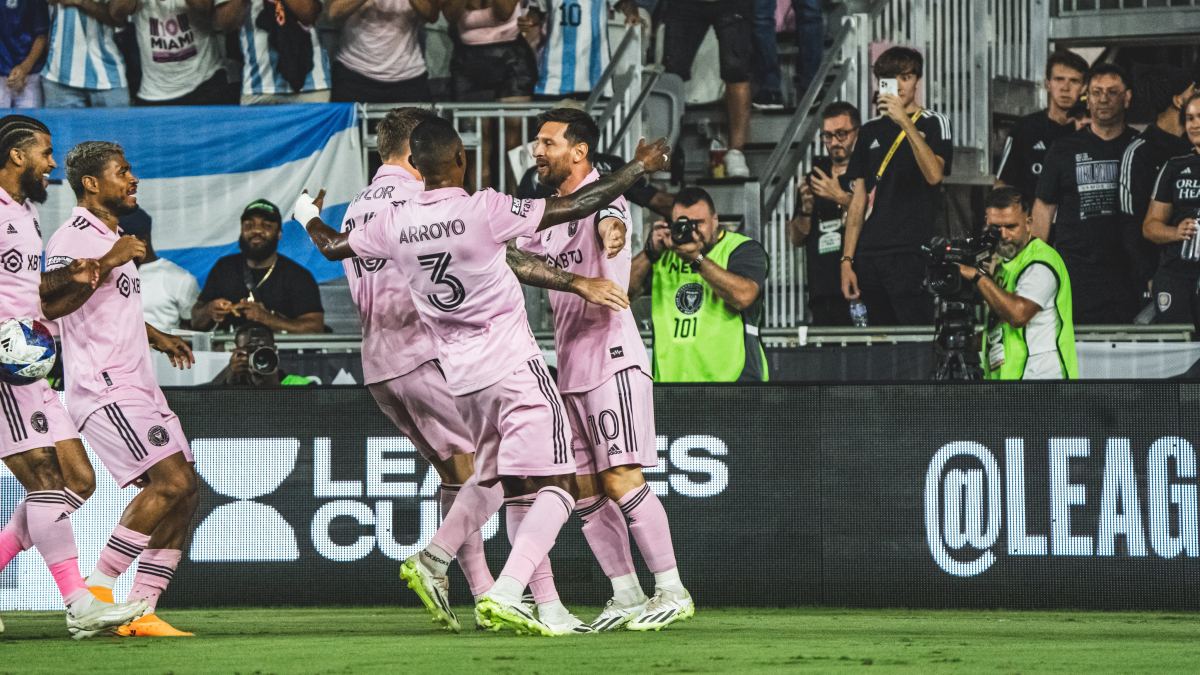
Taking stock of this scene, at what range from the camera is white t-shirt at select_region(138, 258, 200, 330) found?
607 inches

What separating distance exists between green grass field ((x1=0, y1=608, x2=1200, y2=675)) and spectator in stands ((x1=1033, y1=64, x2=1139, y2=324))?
170 inches

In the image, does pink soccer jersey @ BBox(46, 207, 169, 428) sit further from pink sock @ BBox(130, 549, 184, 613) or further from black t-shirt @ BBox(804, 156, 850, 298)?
black t-shirt @ BBox(804, 156, 850, 298)

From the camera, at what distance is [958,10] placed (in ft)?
58.7

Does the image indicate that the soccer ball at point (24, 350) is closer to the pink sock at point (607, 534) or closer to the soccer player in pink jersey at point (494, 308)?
the soccer player in pink jersey at point (494, 308)

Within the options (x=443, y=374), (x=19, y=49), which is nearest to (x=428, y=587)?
(x=443, y=374)

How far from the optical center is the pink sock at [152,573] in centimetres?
992

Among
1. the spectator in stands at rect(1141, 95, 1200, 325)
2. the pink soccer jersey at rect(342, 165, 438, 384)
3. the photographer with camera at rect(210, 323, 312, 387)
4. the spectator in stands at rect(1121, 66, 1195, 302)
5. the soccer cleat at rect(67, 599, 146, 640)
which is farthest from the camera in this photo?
the spectator in stands at rect(1121, 66, 1195, 302)

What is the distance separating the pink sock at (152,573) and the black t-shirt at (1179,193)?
7374 mm

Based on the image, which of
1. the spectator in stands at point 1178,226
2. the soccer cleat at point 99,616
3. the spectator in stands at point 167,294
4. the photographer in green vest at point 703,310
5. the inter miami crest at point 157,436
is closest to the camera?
the soccer cleat at point 99,616

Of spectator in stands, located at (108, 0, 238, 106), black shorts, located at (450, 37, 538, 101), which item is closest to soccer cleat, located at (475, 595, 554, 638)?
black shorts, located at (450, 37, 538, 101)

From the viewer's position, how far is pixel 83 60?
16.9 m

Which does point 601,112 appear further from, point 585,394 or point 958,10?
point 585,394

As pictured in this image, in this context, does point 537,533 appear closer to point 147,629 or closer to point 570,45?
point 147,629

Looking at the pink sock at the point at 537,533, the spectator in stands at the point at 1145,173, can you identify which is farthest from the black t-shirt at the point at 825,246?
the pink sock at the point at 537,533
